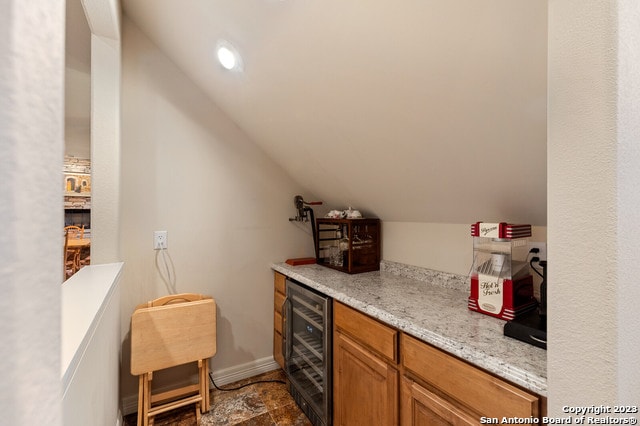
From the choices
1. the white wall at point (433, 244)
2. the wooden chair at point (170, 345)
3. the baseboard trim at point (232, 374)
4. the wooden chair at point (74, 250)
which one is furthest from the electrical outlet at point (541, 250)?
the wooden chair at point (74, 250)

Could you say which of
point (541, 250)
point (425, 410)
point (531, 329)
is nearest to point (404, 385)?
point (425, 410)

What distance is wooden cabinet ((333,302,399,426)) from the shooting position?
132 centimetres

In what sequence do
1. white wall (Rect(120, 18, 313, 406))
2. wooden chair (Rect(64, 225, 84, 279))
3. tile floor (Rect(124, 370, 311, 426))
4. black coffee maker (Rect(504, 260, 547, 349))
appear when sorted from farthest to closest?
wooden chair (Rect(64, 225, 84, 279)) → white wall (Rect(120, 18, 313, 406)) → tile floor (Rect(124, 370, 311, 426)) → black coffee maker (Rect(504, 260, 547, 349))

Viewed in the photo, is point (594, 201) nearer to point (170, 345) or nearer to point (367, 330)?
point (367, 330)

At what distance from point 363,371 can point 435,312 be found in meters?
0.48

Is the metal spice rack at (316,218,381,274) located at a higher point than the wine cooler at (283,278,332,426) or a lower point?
higher

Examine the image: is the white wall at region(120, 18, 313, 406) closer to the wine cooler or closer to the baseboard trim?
the baseboard trim

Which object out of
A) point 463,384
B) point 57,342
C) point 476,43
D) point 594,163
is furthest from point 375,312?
point 57,342

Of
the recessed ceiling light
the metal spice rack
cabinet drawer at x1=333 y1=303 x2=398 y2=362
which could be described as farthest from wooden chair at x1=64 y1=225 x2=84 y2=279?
cabinet drawer at x1=333 y1=303 x2=398 y2=362

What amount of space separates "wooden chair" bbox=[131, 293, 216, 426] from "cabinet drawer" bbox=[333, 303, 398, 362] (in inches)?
37.5

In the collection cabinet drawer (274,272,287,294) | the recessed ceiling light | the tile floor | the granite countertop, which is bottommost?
the tile floor

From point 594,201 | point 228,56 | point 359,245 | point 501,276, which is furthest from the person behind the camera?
point 359,245

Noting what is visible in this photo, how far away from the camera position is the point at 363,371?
1482 millimetres

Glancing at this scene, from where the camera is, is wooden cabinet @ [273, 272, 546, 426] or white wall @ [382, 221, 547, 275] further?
white wall @ [382, 221, 547, 275]
